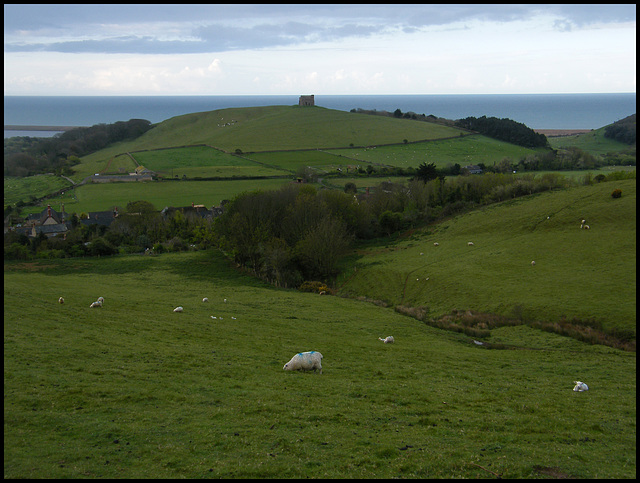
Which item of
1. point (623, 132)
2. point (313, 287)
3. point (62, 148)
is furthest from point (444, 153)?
point (62, 148)

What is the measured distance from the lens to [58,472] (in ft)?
31.3

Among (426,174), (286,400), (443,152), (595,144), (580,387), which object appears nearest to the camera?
(286,400)

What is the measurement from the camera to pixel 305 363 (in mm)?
19125

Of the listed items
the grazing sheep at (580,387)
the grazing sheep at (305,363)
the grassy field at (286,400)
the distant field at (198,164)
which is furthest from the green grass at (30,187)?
the grazing sheep at (580,387)

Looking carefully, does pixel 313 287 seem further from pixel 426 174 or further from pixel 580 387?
pixel 426 174

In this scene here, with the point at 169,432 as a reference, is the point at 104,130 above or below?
above

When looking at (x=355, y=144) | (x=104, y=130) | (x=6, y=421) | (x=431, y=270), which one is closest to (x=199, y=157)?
(x=355, y=144)

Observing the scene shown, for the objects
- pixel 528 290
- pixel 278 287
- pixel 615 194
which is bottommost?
pixel 278 287

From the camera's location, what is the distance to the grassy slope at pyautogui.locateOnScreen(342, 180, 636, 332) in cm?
3234

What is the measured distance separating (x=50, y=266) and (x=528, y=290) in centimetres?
4727

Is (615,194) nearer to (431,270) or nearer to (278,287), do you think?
(431,270)

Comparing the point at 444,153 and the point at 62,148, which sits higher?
the point at 62,148

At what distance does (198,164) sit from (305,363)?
11662 cm

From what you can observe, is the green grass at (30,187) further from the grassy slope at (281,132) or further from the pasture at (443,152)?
the pasture at (443,152)
